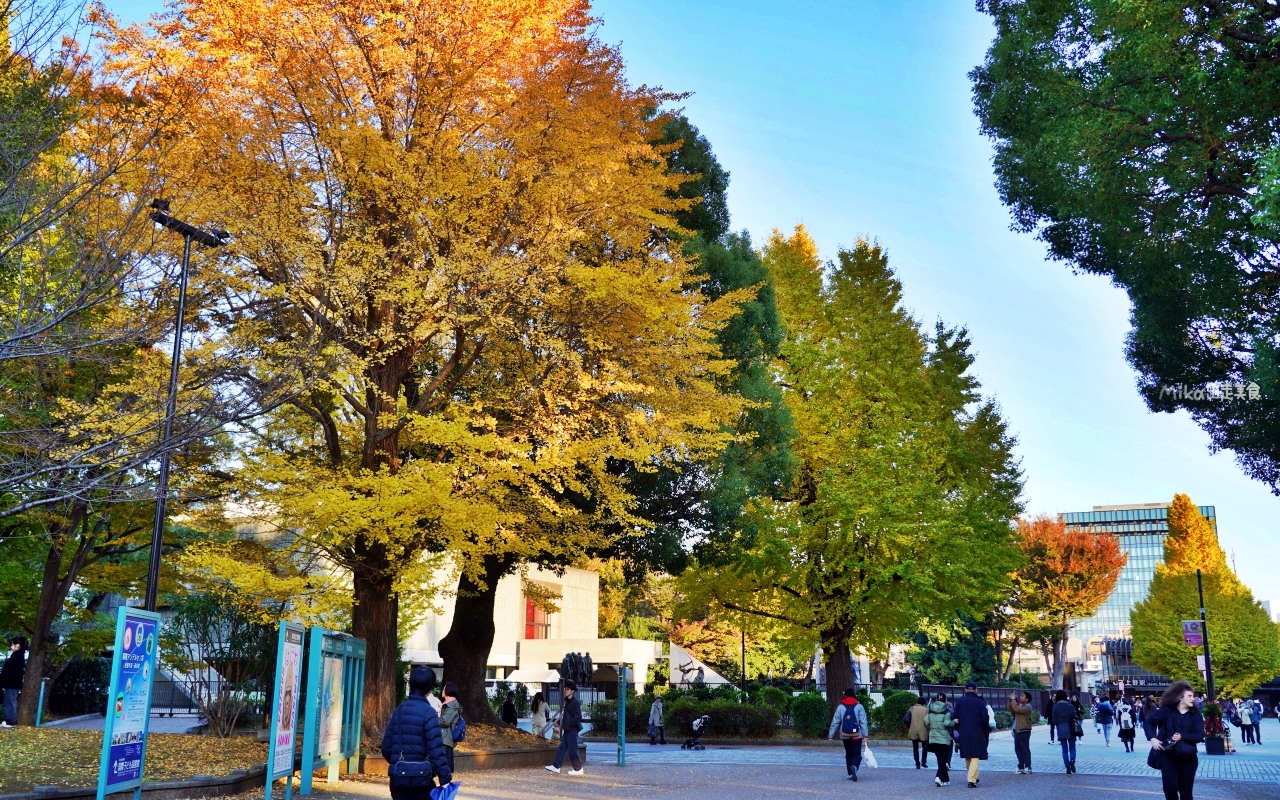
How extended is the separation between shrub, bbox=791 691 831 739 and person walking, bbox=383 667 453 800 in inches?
914

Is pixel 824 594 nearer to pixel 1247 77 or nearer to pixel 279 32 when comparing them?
pixel 1247 77

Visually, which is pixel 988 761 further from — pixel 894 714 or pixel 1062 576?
pixel 1062 576

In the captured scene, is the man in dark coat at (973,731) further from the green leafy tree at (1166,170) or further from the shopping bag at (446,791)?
the shopping bag at (446,791)

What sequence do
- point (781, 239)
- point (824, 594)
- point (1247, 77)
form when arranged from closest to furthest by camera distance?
point (1247, 77), point (824, 594), point (781, 239)

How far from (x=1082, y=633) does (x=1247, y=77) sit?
171 metres

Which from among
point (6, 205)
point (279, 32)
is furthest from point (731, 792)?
point (279, 32)

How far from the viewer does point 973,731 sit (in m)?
15.6

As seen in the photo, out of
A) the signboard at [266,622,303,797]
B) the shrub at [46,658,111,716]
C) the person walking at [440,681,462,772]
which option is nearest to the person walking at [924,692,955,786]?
the person walking at [440,681,462,772]

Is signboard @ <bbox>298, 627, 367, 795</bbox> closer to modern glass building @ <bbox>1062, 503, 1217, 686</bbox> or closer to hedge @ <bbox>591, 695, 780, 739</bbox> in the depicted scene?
hedge @ <bbox>591, 695, 780, 739</bbox>

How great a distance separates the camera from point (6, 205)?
29.0 feet

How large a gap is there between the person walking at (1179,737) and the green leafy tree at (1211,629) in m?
52.7

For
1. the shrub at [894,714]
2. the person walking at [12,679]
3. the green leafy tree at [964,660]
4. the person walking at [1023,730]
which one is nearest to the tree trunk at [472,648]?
the person walking at [12,679]

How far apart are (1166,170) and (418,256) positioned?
10761 mm

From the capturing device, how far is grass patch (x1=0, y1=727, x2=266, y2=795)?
10289 millimetres
